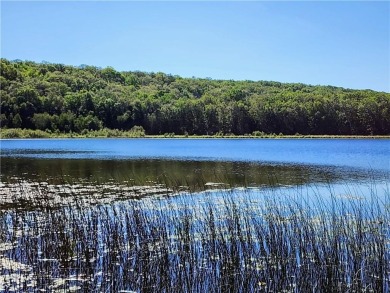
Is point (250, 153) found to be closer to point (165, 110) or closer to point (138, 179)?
point (138, 179)

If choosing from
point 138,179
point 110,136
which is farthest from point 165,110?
point 138,179

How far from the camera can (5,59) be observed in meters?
118

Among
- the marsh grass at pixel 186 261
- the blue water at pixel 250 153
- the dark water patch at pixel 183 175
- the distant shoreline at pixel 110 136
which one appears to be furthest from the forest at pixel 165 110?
the marsh grass at pixel 186 261

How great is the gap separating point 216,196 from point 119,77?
13035 cm

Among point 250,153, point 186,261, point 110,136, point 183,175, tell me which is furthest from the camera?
point 110,136

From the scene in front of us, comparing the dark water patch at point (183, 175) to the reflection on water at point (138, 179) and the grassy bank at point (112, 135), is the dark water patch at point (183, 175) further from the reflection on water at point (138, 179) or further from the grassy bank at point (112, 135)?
the grassy bank at point (112, 135)

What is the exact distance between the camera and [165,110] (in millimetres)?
108625

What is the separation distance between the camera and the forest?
96.6m

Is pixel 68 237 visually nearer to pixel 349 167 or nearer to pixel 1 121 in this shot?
pixel 349 167

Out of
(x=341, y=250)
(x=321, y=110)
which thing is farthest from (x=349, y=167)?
(x=321, y=110)

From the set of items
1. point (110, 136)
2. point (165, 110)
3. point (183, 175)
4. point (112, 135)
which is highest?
point (165, 110)

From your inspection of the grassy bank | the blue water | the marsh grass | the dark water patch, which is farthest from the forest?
the marsh grass

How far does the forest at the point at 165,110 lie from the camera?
9662 centimetres

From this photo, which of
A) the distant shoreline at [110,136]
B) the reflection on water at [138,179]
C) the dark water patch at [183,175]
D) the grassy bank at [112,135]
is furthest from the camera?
the grassy bank at [112,135]
